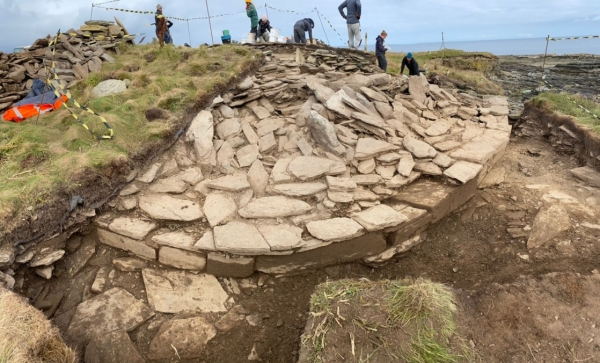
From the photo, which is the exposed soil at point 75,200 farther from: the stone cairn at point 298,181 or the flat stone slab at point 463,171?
the flat stone slab at point 463,171

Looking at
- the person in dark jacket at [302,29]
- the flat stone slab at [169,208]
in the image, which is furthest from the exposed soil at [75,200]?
the person in dark jacket at [302,29]

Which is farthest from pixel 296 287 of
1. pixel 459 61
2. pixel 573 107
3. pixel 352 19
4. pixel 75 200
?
pixel 459 61

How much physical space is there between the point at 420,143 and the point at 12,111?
889 cm

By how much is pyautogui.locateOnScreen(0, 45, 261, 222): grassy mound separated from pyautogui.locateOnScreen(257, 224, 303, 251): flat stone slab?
2.92 m

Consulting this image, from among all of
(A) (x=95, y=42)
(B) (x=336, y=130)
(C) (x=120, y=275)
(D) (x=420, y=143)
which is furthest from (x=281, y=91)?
(A) (x=95, y=42)

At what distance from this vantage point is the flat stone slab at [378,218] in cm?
577


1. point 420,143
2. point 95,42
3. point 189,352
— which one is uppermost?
point 95,42

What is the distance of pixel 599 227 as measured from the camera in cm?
614

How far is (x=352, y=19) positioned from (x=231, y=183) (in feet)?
29.2

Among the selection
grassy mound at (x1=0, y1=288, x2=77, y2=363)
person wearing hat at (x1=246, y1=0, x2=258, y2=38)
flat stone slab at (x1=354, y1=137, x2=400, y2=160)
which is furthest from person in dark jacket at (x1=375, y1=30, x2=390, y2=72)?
grassy mound at (x1=0, y1=288, x2=77, y2=363)

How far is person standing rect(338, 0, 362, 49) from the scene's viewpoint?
12437 millimetres

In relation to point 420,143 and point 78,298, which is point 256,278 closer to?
point 78,298

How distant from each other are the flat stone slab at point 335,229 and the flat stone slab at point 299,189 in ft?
2.07

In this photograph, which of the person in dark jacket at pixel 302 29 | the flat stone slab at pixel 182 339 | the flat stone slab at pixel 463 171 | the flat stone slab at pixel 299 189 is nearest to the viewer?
the flat stone slab at pixel 182 339
